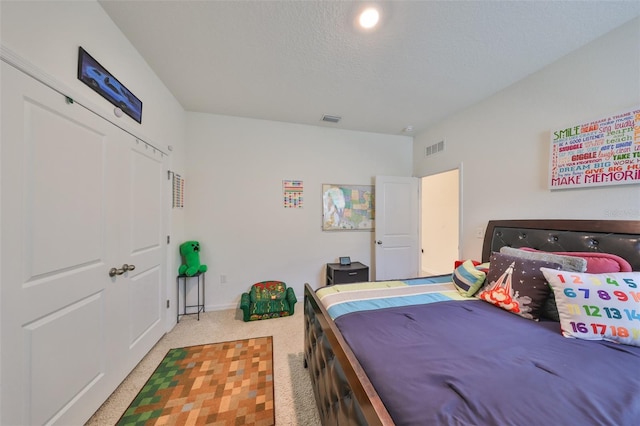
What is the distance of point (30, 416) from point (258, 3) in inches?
105

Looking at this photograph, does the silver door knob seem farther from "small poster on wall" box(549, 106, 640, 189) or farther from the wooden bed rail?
"small poster on wall" box(549, 106, 640, 189)

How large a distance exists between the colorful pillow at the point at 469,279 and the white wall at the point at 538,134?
91cm

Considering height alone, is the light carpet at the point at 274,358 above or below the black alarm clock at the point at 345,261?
below

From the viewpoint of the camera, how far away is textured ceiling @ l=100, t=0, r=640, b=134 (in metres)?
1.52

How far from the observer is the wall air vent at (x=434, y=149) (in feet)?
10.7

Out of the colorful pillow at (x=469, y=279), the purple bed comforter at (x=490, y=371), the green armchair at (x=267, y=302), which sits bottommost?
the green armchair at (x=267, y=302)

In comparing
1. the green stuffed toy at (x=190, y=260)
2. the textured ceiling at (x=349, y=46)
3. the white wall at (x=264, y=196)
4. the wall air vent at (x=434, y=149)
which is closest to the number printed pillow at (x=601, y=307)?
the textured ceiling at (x=349, y=46)

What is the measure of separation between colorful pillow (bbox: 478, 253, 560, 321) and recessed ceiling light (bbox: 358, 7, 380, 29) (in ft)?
6.67

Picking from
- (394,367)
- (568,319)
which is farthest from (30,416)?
(568,319)

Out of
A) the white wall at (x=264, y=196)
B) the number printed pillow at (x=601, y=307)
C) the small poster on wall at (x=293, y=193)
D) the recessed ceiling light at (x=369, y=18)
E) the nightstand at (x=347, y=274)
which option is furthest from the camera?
the small poster on wall at (x=293, y=193)

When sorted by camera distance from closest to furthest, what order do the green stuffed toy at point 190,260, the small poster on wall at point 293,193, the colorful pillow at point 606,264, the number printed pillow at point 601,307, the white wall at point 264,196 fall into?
the number printed pillow at point 601,307 → the colorful pillow at point 606,264 → the green stuffed toy at point 190,260 → the white wall at point 264,196 → the small poster on wall at point 293,193

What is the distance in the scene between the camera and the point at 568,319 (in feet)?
3.98

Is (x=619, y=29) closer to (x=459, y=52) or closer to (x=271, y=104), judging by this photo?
(x=459, y=52)

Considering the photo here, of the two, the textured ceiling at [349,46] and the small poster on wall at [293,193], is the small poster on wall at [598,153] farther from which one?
the small poster on wall at [293,193]
